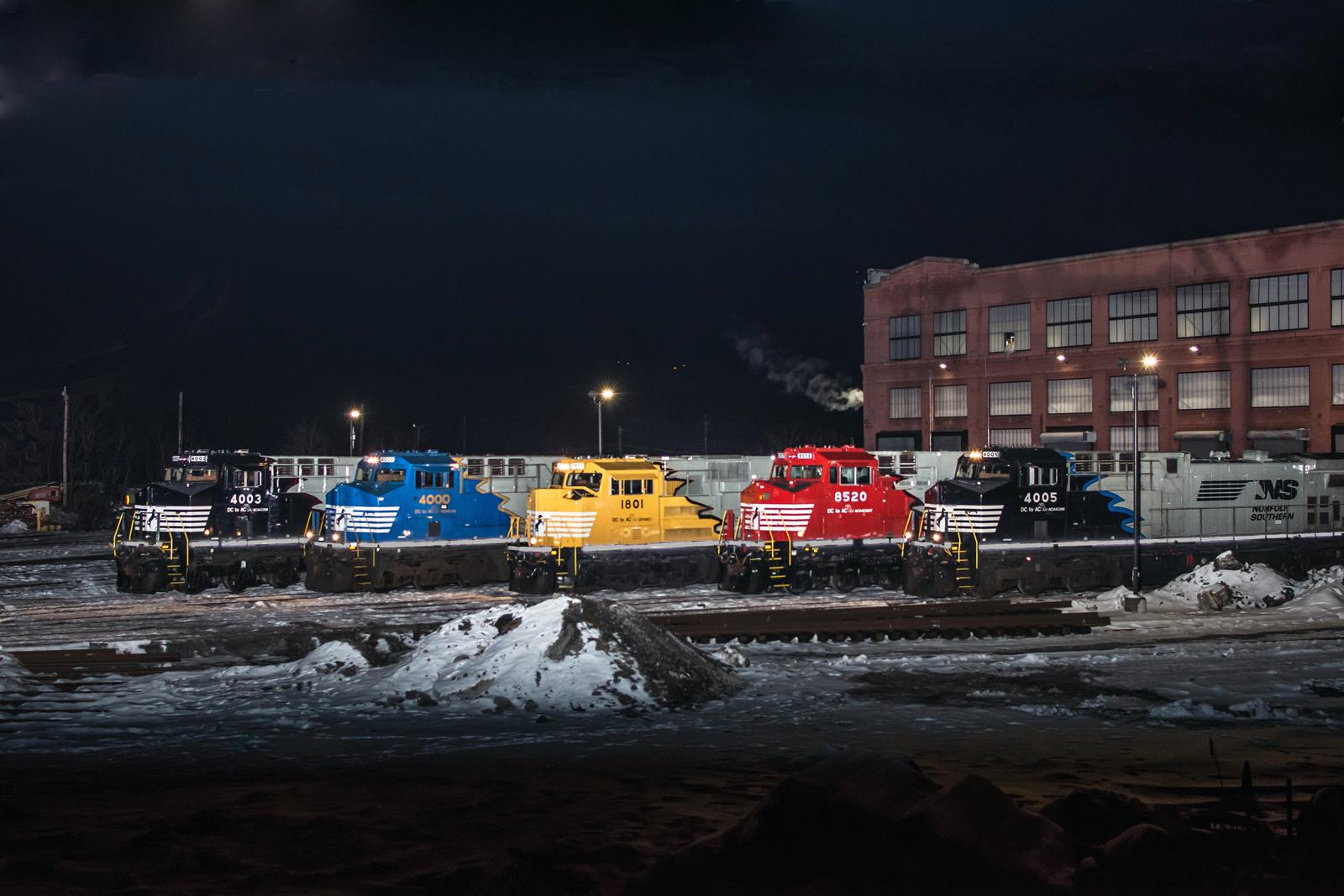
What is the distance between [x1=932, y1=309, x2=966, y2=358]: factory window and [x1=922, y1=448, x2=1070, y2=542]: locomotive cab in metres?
32.4

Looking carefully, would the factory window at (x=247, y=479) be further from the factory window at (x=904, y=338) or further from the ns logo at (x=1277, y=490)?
the factory window at (x=904, y=338)

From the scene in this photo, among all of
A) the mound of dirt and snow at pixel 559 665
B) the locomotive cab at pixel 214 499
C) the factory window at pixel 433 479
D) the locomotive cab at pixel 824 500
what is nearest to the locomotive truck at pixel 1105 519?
the locomotive cab at pixel 824 500

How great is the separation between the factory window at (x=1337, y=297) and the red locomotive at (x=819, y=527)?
2795 centimetres

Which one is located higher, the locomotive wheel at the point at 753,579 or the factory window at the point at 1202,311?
the factory window at the point at 1202,311

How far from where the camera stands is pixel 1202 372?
52.0 meters

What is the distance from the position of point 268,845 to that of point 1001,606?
54.9ft

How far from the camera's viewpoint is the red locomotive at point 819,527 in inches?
1062

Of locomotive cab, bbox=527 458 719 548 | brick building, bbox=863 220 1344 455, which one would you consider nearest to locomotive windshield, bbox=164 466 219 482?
locomotive cab, bbox=527 458 719 548

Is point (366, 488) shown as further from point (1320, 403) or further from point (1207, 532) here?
point (1320, 403)

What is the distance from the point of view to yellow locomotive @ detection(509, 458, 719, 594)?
85.6 feet

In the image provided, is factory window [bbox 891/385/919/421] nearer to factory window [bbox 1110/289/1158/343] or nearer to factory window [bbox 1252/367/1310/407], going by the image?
factory window [bbox 1110/289/1158/343]

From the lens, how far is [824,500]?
28172 mm

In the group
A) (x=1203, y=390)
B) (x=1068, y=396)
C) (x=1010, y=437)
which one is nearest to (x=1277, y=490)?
(x=1203, y=390)

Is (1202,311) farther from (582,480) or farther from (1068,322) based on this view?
(582,480)
